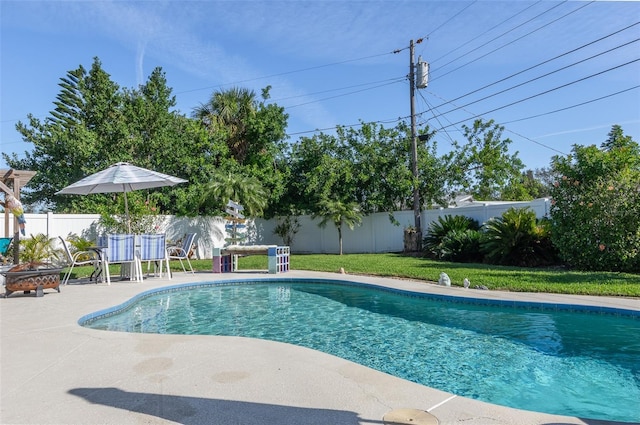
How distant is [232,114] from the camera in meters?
20.0

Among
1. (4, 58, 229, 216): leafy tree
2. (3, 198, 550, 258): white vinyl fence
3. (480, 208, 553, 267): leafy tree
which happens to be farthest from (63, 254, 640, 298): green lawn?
(4, 58, 229, 216): leafy tree

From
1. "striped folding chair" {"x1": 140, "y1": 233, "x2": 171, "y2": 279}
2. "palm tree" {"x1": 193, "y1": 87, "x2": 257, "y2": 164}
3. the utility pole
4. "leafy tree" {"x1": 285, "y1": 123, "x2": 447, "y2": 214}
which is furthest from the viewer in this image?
"palm tree" {"x1": 193, "y1": 87, "x2": 257, "y2": 164}

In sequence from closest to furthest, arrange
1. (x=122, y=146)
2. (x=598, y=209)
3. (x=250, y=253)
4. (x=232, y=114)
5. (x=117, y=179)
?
(x=117, y=179) → (x=598, y=209) → (x=250, y=253) → (x=122, y=146) → (x=232, y=114)

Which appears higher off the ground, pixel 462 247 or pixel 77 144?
pixel 77 144

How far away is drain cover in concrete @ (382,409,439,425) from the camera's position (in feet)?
8.42

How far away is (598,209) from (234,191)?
39.4 feet

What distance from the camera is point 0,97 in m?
14.9

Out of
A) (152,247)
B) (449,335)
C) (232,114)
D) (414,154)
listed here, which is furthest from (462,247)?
(232,114)

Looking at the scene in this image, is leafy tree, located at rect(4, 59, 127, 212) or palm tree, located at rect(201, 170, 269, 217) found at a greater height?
leafy tree, located at rect(4, 59, 127, 212)

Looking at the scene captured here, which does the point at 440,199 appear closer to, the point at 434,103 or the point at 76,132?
the point at 434,103

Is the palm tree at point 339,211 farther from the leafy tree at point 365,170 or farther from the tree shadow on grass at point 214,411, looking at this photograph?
the tree shadow on grass at point 214,411

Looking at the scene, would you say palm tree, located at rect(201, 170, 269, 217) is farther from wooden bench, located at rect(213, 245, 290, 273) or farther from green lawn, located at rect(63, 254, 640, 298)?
wooden bench, located at rect(213, 245, 290, 273)

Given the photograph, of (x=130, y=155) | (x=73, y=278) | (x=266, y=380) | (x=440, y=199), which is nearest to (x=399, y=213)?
(x=440, y=199)

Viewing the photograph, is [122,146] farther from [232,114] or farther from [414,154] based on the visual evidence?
[414,154]
